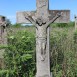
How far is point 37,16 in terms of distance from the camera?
5570 mm

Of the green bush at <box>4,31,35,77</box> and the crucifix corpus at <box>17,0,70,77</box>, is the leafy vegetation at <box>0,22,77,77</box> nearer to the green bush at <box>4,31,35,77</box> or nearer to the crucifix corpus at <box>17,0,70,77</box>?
the green bush at <box>4,31,35,77</box>

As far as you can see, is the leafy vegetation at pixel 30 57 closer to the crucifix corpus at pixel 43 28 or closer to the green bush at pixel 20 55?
the green bush at pixel 20 55

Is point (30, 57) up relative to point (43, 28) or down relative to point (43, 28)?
down

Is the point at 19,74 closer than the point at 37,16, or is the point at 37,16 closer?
the point at 37,16

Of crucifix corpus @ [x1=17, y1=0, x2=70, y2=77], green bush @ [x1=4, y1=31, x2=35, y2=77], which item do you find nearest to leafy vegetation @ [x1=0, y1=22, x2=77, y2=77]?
green bush @ [x1=4, y1=31, x2=35, y2=77]

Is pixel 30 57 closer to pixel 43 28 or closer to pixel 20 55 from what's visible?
pixel 20 55

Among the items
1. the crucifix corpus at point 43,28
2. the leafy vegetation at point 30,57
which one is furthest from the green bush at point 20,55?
the crucifix corpus at point 43,28

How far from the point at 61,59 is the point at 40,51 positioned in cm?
99

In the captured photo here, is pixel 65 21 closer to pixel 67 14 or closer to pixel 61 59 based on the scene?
pixel 67 14

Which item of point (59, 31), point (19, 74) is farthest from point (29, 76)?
point (59, 31)

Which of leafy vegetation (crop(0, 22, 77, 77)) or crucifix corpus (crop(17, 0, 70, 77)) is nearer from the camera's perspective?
crucifix corpus (crop(17, 0, 70, 77))

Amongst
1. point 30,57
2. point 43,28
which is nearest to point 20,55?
point 30,57

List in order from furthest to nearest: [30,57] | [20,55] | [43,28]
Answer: [20,55] → [30,57] → [43,28]

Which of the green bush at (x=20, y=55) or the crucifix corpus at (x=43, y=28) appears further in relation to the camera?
the green bush at (x=20, y=55)
